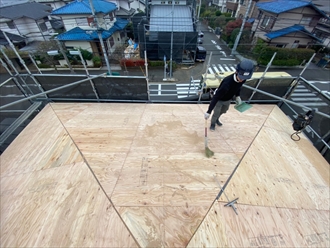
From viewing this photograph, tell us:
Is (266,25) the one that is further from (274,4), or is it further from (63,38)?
(63,38)

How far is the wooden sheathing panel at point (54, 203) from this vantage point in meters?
2.03

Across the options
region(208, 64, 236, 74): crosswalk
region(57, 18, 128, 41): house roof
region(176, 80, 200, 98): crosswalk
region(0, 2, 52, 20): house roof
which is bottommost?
region(176, 80, 200, 98): crosswalk

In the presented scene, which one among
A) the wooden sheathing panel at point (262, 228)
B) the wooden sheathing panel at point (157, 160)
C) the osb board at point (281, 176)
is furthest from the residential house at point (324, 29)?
the wooden sheathing panel at point (262, 228)

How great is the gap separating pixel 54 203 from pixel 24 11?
80.6ft

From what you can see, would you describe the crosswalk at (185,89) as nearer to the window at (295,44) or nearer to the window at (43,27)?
the window at (295,44)

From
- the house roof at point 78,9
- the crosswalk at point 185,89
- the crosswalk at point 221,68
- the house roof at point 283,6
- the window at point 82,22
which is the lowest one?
the crosswalk at point 185,89

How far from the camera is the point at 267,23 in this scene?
1505 centimetres

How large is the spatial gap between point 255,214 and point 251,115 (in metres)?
2.96

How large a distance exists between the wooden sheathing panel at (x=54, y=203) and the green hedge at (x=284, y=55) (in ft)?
56.4

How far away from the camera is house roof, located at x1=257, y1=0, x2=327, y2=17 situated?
13.2 meters

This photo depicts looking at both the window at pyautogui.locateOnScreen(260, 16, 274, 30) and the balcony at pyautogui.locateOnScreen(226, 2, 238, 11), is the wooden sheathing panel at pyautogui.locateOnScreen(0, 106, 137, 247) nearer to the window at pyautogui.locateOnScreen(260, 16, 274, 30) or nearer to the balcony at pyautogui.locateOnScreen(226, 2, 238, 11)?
the window at pyautogui.locateOnScreen(260, 16, 274, 30)

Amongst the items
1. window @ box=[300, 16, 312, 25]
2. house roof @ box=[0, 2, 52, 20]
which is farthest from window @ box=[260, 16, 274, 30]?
house roof @ box=[0, 2, 52, 20]

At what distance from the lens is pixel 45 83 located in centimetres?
514

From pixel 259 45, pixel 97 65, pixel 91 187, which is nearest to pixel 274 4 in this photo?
pixel 259 45
